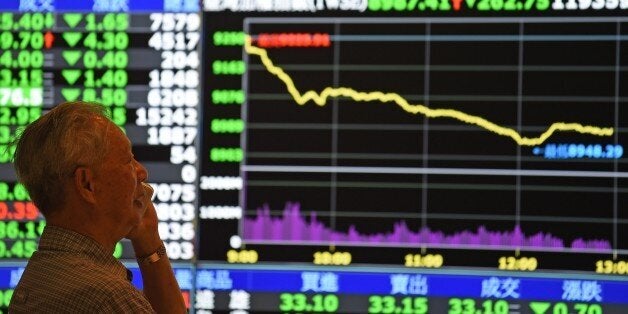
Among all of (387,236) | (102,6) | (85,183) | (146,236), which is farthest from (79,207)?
(102,6)

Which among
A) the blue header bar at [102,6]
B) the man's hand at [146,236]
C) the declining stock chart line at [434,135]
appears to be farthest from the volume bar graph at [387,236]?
the man's hand at [146,236]

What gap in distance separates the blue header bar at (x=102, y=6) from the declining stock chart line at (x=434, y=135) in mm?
256

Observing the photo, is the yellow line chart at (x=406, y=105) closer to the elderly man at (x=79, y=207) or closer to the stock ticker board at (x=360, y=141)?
the stock ticker board at (x=360, y=141)

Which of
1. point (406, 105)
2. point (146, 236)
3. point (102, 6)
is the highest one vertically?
point (102, 6)

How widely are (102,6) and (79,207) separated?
2.04m

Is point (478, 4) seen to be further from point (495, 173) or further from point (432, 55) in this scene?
point (495, 173)

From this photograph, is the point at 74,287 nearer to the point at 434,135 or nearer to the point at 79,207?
the point at 79,207

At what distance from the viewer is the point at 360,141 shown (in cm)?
336

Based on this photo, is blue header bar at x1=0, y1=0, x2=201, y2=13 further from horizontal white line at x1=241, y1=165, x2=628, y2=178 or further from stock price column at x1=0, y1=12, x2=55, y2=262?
horizontal white line at x1=241, y1=165, x2=628, y2=178

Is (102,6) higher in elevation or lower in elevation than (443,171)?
higher

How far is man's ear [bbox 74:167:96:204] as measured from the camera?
1.54m

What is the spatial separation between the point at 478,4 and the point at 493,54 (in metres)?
0.17

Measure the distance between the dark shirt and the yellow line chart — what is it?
1.84 metres

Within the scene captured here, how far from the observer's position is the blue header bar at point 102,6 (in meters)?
3.47
